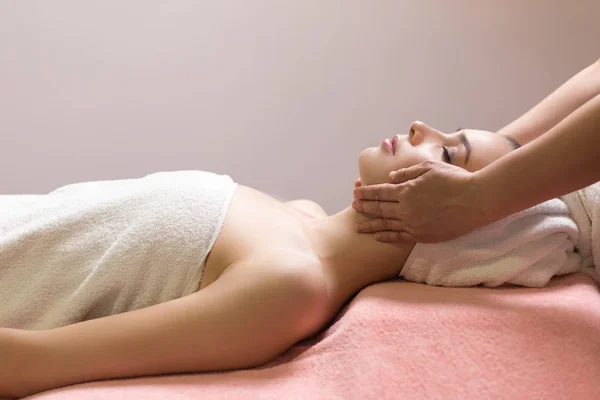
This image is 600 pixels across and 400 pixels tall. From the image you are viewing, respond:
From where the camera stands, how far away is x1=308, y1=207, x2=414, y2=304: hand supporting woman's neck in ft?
3.84

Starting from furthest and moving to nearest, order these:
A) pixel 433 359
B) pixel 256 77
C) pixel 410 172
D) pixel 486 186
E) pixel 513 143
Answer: pixel 256 77 < pixel 513 143 < pixel 410 172 < pixel 486 186 < pixel 433 359

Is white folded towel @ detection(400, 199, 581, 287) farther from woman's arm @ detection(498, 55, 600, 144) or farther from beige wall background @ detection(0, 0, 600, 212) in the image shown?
beige wall background @ detection(0, 0, 600, 212)

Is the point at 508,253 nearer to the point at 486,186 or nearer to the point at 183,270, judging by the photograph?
the point at 486,186

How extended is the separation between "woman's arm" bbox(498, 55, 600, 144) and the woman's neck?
0.45 metres

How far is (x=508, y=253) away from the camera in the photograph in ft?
3.69

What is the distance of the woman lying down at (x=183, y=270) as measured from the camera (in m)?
0.96

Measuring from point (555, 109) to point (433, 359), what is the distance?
761 mm

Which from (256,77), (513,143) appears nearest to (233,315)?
(513,143)

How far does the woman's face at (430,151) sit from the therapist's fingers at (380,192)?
0.03 m

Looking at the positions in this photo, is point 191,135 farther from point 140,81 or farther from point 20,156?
point 20,156

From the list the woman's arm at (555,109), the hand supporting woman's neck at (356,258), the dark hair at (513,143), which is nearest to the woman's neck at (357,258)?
the hand supporting woman's neck at (356,258)

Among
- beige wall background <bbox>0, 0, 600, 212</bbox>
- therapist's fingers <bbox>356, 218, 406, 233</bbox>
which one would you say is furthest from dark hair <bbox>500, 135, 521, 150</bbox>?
beige wall background <bbox>0, 0, 600, 212</bbox>

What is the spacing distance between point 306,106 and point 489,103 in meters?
0.67

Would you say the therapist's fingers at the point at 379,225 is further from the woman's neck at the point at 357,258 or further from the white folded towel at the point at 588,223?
A: the white folded towel at the point at 588,223
